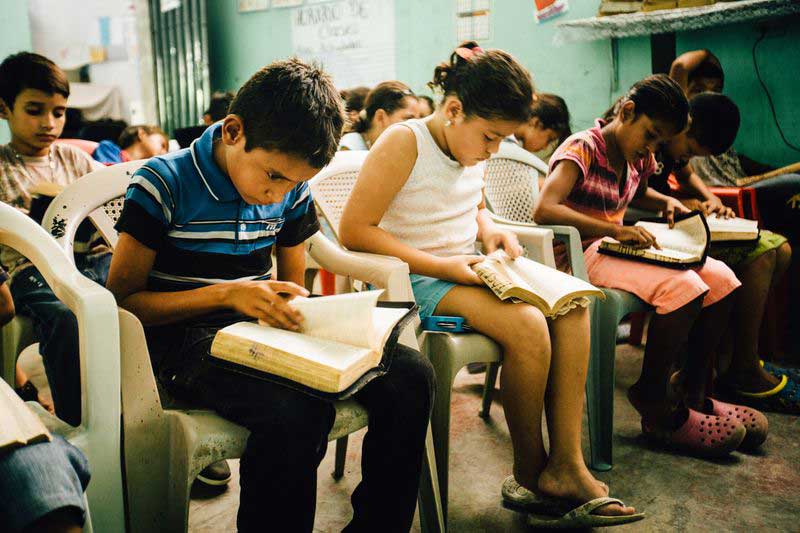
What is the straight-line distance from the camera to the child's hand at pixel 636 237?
1.92 metres

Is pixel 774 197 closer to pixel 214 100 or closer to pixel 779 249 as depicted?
pixel 779 249

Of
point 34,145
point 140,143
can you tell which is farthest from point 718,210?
point 140,143

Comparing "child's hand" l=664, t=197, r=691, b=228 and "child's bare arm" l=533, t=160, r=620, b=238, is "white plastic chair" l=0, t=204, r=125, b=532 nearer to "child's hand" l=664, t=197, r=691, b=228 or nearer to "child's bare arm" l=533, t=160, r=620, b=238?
"child's bare arm" l=533, t=160, r=620, b=238

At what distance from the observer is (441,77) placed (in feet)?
5.66

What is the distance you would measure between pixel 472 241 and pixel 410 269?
26 cm

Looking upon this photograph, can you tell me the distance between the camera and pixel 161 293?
116 centimetres

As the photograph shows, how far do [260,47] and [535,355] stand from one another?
5.05m

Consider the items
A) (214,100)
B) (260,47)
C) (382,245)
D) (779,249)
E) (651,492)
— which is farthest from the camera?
(260,47)

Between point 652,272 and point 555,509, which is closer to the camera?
point 555,509

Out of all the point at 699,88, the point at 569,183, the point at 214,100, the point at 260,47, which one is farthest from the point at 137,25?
the point at 569,183

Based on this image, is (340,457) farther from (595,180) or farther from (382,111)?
(382,111)

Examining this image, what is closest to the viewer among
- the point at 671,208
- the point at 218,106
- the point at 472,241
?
the point at 472,241

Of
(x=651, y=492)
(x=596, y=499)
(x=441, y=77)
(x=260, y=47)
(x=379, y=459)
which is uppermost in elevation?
(x=260, y=47)

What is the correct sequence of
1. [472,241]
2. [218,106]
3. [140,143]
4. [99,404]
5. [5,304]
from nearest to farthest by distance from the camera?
[99,404] → [5,304] → [472,241] → [140,143] → [218,106]
